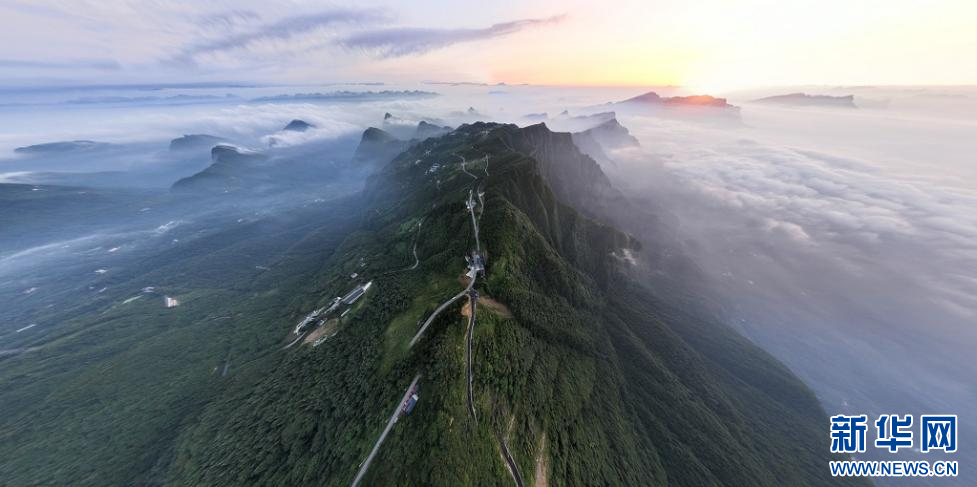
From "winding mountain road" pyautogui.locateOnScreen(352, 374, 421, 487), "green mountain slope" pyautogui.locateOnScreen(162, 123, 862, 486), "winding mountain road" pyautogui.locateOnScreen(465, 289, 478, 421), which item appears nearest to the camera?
"winding mountain road" pyautogui.locateOnScreen(352, 374, 421, 487)

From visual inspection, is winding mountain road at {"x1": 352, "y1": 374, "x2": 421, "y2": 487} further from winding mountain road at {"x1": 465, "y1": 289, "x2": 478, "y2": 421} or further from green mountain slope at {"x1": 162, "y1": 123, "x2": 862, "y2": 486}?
winding mountain road at {"x1": 465, "y1": 289, "x2": 478, "y2": 421}

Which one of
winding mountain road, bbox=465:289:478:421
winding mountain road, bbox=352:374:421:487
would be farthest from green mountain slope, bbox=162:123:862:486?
winding mountain road, bbox=352:374:421:487

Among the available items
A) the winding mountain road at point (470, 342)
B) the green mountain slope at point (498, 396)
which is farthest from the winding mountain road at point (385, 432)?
the winding mountain road at point (470, 342)

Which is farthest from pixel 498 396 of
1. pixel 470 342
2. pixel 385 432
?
pixel 385 432

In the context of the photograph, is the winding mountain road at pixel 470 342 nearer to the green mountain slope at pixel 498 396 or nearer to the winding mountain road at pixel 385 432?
the green mountain slope at pixel 498 396

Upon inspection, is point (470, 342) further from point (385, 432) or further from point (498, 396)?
point (385, 432)

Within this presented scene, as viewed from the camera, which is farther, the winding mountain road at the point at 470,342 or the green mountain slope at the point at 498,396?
the winding mountain road at the point at 470,342

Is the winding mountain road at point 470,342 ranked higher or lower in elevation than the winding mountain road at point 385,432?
higher

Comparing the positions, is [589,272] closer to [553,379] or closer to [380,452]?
[553,379]
